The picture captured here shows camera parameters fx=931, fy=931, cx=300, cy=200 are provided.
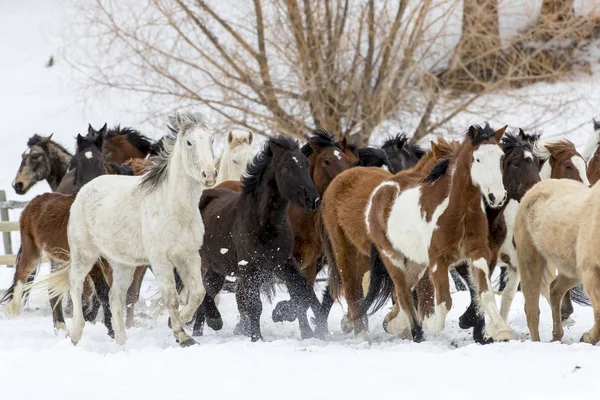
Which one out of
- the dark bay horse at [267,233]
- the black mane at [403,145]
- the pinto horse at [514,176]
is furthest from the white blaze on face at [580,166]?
the black mane at [403,145]

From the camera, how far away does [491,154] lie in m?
6.28

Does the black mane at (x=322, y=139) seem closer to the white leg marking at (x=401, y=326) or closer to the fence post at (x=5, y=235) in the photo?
the white leg marking at (x=401, y=326)

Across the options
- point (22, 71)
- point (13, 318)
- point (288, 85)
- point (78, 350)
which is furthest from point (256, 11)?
point (22, 71)

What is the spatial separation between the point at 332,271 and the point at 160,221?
2034 mm

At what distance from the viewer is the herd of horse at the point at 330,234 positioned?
6449mm

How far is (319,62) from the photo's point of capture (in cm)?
1390

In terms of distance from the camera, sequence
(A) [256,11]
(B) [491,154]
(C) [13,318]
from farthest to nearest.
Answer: (A) [256,11] → (C) [13,318] → (B) [491,154]

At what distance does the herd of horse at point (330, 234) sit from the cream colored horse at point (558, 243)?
11 millimetres

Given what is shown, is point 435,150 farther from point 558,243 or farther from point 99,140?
point 99,140

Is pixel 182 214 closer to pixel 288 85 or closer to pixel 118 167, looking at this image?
pixel 118 167

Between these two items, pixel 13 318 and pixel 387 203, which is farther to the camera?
pixel 13 318

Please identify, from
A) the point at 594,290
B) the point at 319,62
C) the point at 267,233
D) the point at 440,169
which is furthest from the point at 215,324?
the point at 319,62

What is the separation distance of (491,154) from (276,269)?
2.20 meters

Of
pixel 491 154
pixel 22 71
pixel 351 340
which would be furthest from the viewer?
pixel 22 71
